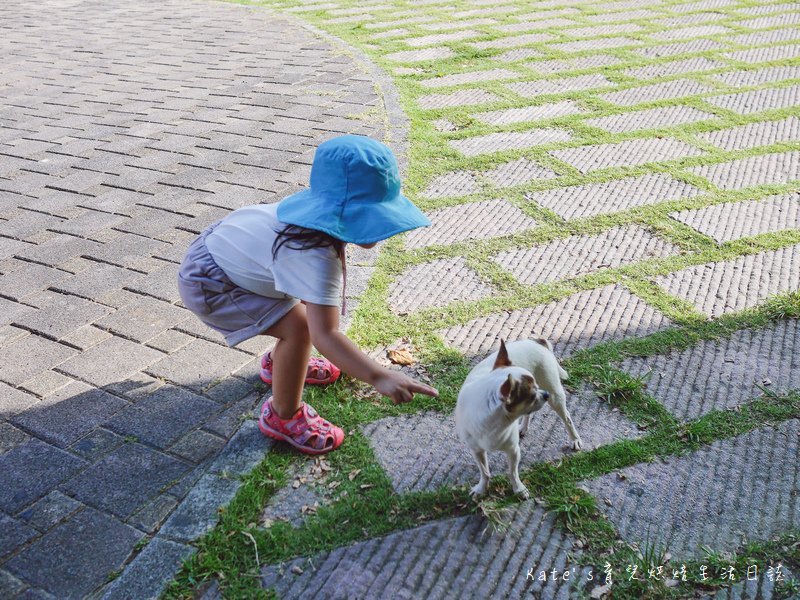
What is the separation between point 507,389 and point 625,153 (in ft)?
11.6

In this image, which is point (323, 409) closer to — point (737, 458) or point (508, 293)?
point (508, 293)

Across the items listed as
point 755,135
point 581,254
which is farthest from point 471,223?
point 755,135

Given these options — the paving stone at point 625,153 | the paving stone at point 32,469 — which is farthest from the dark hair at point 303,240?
the paving stone at point 625,153

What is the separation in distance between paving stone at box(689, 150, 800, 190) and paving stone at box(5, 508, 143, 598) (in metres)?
3.93

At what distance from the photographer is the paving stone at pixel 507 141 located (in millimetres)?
5270

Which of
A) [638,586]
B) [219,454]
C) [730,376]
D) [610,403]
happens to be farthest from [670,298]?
[219,454]

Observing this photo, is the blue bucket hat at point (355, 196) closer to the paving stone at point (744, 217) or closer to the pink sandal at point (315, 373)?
the pink sandal at point (315, 373)

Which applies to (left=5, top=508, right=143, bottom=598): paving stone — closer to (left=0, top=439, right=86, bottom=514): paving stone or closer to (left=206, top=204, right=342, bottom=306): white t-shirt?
(left=0, top=439, right=86, bottom=514): paving stone

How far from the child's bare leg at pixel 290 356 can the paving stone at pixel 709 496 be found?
1046 millimetres

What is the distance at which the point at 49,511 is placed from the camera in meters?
2.38

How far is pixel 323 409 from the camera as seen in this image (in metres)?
2.85

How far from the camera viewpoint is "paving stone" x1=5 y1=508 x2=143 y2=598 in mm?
2139

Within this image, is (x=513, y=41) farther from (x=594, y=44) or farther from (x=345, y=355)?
(x=345, y=355)

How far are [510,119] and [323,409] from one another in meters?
3.71
